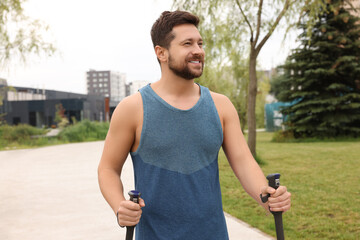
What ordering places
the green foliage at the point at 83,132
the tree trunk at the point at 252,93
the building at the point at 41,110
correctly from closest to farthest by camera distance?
1. the tree trunk at the point at 252,93
2. the green foliage at the point at 83,132
3. the building at the point at 41,110

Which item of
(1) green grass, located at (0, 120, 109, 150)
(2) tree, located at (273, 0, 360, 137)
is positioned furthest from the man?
(1) green grass, located at (0, 120, 109, 150)

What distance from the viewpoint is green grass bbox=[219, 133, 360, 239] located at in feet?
15.0

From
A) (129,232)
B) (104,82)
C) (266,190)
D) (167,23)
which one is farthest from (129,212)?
(104,82)

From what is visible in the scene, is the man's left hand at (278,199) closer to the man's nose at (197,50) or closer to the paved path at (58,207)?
the man's nose at (197,50)

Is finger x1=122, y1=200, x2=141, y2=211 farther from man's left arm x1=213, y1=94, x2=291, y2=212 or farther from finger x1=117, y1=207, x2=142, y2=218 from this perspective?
man's left arm x1=213, y1=94, x2=291, y2=212

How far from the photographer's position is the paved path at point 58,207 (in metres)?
4.65

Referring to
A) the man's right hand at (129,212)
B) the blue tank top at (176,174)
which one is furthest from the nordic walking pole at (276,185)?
the man's right hand at (129,212)

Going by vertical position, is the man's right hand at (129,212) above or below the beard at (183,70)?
below

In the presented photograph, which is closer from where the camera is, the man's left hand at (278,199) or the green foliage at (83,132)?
the man's left hand at (278,199)

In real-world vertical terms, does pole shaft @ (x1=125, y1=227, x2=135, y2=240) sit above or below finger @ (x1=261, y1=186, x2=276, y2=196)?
below

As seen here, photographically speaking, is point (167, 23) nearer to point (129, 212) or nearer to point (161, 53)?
point (161, 53)

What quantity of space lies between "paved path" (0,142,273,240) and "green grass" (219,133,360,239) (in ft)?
1.65

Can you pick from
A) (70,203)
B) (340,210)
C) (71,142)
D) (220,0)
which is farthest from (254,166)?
(71,142)

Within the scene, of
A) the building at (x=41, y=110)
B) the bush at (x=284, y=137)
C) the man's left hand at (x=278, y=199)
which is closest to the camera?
the man's left hand at (x=278, y=199)
